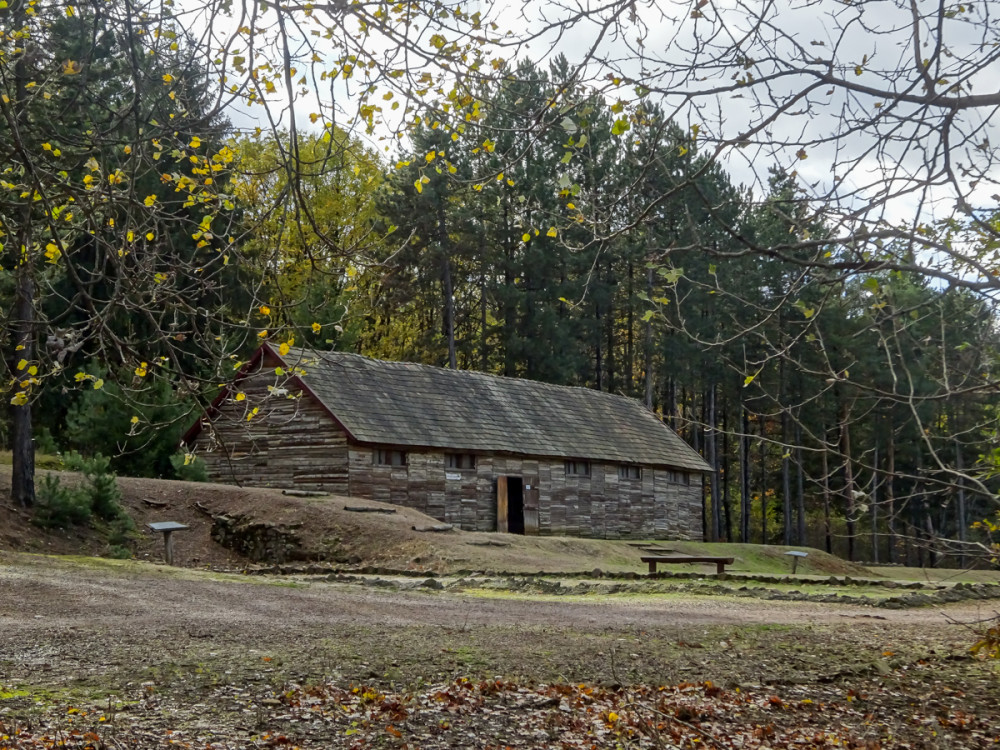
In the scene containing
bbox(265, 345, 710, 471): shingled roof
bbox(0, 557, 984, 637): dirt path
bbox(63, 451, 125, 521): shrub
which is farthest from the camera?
bbox(265, 345, 710, 471): shingled roof

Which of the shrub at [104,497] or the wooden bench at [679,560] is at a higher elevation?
the shrub at [104,497]

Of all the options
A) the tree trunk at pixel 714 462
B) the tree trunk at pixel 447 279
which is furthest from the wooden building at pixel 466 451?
the tree trunk at pixel 714 462

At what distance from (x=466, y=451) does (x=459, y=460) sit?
0.44m

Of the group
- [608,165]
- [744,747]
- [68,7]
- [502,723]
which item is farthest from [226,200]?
[608,165]

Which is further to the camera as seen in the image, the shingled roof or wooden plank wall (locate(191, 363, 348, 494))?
the shingled roof

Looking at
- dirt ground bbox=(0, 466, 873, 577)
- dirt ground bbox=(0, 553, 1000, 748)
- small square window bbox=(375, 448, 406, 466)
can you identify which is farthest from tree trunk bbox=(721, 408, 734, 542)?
dirt ground bbox=(0, 553, 1000, 748)

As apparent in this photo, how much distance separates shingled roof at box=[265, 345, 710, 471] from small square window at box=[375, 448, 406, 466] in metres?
0.49

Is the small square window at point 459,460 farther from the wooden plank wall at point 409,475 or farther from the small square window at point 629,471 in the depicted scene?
the small square window at point 629,471

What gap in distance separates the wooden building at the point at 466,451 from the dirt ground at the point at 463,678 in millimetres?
14375

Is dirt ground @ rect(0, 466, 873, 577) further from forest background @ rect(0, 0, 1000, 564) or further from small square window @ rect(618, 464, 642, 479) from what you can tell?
small square window @ rect(618, 464, 642, 479)

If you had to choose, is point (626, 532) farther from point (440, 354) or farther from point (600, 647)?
point (600, 647)

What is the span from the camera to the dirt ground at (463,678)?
690 centimetres

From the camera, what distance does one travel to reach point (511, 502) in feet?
117

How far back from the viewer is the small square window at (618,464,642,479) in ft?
129
